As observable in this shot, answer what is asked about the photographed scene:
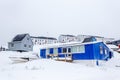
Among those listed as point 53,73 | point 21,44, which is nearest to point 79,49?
point 53,73

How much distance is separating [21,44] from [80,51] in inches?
1401

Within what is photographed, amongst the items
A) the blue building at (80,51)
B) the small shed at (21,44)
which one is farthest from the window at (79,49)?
the small shed at (21,44)

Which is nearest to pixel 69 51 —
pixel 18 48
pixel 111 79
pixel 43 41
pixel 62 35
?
pixel 111 79

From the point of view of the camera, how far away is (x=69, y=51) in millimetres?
35344

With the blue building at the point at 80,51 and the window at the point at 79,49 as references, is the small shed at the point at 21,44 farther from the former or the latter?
the window at the point at 79,49

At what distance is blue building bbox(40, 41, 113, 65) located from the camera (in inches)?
1293

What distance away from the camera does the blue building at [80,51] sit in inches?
1293

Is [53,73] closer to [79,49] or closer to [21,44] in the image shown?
[79,49]

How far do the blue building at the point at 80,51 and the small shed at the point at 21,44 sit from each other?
29.4m

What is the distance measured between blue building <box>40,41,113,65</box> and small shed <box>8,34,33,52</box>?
96.6 ft

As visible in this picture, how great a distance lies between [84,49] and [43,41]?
9314 cm

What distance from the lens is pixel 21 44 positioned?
2616 inches

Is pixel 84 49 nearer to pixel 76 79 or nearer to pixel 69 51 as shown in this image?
pixel 69 51

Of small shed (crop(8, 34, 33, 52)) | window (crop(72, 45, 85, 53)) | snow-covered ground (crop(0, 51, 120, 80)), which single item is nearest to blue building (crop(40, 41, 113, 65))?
window (crop(72, 45, 85, 53))
